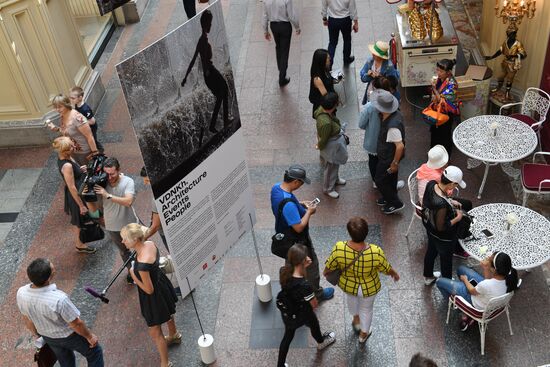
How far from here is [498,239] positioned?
643 centimetres

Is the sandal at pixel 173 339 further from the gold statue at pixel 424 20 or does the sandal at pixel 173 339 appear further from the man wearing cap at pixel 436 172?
the gold statue at pixel 424 20

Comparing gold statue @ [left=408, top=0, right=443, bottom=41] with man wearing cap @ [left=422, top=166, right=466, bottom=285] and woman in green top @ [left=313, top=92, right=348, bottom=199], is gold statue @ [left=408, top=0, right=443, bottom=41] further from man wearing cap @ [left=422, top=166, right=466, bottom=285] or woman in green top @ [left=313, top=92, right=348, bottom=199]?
man wearing cap @ [left=422, top=166, right=466, bottom=285]

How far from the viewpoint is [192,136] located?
521 centimetres

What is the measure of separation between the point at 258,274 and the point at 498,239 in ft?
8.63

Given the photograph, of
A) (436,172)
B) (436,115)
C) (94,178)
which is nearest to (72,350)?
(94,178)

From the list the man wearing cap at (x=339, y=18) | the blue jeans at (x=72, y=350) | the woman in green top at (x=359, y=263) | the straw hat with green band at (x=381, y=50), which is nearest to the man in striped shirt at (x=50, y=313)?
the blue jeans at (x=72, y=350)

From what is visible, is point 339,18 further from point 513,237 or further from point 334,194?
point 513,237

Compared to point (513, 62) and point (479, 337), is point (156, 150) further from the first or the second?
point (513, 62)

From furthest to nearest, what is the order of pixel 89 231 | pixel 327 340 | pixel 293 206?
pixel 89 231, pixel 327 340, pixel 293 206

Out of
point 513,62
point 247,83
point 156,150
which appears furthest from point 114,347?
point 513,62

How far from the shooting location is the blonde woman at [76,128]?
7.85 metres

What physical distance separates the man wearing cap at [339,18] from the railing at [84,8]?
4899 mm

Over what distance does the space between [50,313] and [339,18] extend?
665 cm

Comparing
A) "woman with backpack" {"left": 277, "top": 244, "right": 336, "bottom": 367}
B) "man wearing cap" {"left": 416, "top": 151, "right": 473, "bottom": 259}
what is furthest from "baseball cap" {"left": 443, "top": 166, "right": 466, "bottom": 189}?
"woman with backpack" {"left": 277, "top": 244, "right": 336, "bottom": 367}
